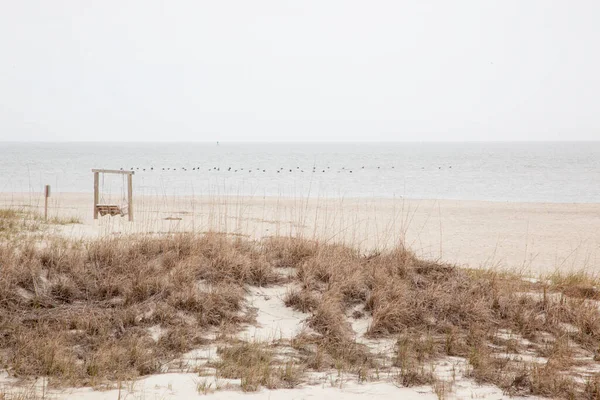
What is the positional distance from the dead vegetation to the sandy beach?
1187 millimetres

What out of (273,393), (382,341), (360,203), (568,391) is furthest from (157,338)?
(360,203)

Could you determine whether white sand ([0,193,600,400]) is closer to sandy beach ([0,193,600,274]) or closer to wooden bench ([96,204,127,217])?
sandy beach ([0,193,600,274])

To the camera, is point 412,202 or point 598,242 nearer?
point 598,242

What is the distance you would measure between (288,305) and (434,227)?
13014mm

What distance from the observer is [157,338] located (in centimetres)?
631

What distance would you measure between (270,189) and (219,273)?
3358 centimetres

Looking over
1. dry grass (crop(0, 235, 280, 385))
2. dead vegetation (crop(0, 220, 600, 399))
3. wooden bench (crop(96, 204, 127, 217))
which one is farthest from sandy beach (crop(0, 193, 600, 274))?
dry grass (crop(0, 235, 280, 385))

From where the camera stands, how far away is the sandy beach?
1245 cm

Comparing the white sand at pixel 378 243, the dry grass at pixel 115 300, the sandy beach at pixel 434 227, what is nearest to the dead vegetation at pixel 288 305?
the dry grass at pixel 115 300

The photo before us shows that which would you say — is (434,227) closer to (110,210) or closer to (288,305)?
(110,210)

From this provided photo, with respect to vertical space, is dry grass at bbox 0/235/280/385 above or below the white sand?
above

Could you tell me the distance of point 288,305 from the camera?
7.39 metres

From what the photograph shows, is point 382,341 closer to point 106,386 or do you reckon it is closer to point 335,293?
point 335,293

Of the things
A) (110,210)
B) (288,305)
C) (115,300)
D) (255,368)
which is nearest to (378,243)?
(288,305)
